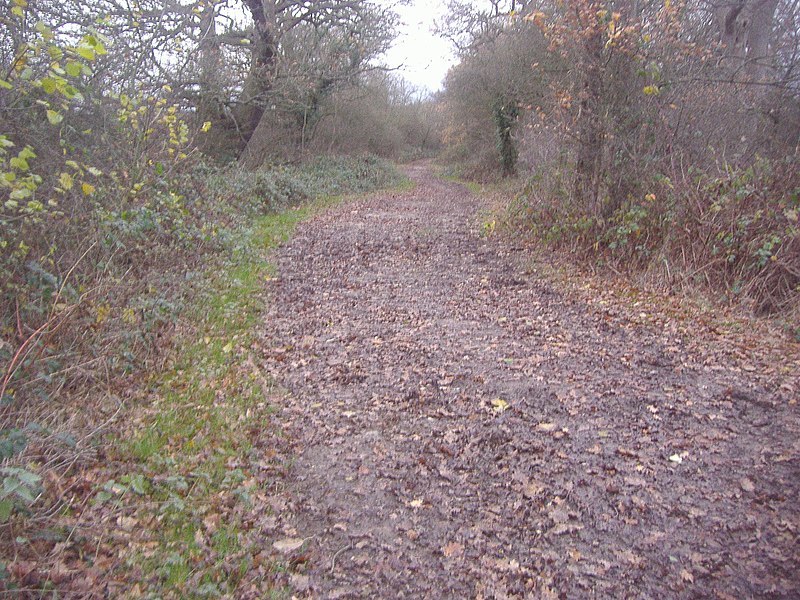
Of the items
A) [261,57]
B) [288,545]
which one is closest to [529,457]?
[288,545]

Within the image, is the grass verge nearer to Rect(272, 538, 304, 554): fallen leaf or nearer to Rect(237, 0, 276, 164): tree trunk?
Rect(272, 538, 304, 554): fallen leaf

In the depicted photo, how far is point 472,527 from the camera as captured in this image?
394 cm

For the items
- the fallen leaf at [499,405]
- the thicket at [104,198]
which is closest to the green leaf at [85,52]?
the thicket at [104,198]

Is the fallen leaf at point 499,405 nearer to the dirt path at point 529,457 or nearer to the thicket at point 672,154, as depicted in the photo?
the dirt path at point 529,457

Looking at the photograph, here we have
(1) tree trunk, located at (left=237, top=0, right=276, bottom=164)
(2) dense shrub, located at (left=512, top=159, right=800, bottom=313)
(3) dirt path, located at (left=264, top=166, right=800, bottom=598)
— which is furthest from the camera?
(1) tree trunk, located at (left=237, top=0, right=276, bottom=164)

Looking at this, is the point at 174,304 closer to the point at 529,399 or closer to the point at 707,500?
the point at 529,399

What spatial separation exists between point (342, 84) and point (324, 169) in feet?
9.88

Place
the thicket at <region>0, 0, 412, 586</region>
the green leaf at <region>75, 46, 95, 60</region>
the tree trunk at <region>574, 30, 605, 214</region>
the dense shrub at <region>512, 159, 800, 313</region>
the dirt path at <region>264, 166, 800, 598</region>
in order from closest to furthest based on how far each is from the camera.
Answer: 1. the dirt path at <region>264, 166, 800, 598</region>
2. the green leaf at <region>75, 46, 95, 60</region>
3. the thicket at <region>0, 0, 412, 586</region>
4. the dense shrub at <region>512, 159, 800, 313</region>
5. the tree trunk at <region>574, 30, 605, 214</region>

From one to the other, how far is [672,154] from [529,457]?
21.5 ft

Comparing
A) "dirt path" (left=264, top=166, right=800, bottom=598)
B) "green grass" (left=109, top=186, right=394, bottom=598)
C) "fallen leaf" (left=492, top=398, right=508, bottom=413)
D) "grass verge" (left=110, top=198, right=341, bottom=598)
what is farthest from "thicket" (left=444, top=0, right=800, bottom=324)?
"grass verge" (left=110, top=198, right=341, bottom=598)

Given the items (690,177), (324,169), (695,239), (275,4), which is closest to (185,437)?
(695,239)

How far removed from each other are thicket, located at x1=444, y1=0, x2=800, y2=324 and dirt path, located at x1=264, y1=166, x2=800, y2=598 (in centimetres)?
167

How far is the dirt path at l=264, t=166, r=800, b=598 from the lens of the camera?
3553 mm

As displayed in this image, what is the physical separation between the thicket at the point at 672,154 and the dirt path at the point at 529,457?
167cm
